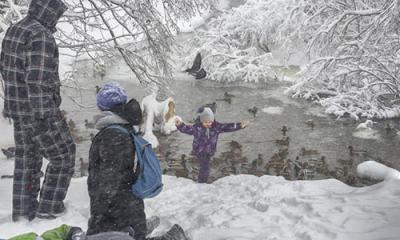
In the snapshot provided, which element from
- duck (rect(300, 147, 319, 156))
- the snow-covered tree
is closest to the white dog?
duck (rect(300, 147, 319, 156))

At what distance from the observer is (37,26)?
3.96 metres

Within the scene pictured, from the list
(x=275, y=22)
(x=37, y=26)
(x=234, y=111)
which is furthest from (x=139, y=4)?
(x=275, y=22)

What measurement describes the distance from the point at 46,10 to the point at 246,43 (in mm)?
13712

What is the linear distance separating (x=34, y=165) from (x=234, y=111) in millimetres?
7755

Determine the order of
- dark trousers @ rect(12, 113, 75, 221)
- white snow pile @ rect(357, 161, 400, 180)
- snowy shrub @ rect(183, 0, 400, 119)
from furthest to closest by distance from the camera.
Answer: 1. snowy shrub @ rect(183, 0, 400, 119)
2. white snow pile @ rect(357, 161, 400, 180)
3. dark trousers @ rect(12, 113, 75, 221)

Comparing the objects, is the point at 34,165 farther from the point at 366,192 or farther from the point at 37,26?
the point at 366,192

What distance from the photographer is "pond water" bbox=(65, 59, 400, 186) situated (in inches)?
310

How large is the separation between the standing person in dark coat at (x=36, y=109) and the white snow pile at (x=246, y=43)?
10.7 meters

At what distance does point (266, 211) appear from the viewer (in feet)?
15.9

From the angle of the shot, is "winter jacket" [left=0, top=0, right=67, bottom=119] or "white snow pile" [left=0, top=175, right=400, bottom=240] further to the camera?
"white snow pile" [left=0, top=175, right=400, bottom=240]

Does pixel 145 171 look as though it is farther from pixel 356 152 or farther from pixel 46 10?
pixel 356 152

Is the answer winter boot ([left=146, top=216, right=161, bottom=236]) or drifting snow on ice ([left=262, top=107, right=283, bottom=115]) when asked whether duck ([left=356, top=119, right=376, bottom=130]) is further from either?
winter boot ([left=146, top=216, right=161, bottom=236])

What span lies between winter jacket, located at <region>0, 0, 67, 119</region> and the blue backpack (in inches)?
41.4

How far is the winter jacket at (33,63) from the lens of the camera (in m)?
3.92
